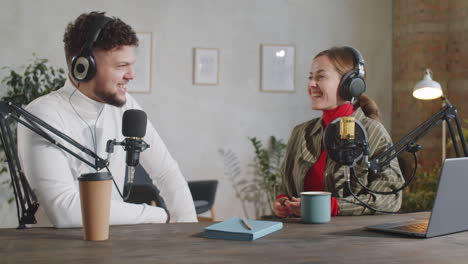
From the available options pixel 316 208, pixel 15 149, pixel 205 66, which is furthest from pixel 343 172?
pixel 205 66

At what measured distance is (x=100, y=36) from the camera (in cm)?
180

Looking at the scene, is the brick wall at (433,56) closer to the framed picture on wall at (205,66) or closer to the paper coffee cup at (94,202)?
the framed picture on wall at (205,66)

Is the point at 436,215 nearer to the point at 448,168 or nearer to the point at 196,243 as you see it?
the point at 448,168

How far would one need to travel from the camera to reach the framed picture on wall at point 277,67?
5223 millimetres

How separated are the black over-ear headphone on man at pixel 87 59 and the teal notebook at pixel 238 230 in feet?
2.17

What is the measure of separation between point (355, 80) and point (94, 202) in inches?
41.6

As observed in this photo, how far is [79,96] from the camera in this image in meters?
1.86

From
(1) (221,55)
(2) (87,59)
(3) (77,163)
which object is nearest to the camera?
(2) (87,59)

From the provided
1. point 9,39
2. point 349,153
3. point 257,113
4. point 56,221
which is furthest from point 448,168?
point 9,39

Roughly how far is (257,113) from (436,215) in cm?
393

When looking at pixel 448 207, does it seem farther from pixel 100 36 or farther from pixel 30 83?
pixel 30 83

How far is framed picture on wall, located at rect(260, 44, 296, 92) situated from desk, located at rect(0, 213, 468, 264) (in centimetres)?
386

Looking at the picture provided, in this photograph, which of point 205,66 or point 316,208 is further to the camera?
point 205,66

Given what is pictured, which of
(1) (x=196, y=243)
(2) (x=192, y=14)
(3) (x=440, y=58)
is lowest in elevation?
(1) (x=196, y=243)
